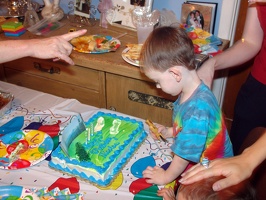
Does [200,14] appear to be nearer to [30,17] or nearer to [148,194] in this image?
[30,17]

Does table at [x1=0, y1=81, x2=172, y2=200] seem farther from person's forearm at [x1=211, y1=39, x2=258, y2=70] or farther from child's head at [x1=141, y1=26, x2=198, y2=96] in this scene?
person's forearm at [x1=211, y1=39, x2=258, y2=70]

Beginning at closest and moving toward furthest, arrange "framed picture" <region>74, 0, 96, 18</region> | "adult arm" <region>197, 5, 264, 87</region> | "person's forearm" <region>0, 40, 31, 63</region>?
1. "person's forearm" <region>0, 40, 31, 63</region>
2. "adult arm" <region>197, 5, 264, 87</region>
3. "framed picture" <region>74, 0, 96, 18</region>

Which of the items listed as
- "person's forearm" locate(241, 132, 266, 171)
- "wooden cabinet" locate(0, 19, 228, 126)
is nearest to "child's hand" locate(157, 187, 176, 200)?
"person's forearm" locate(241, 132, 266, 171)

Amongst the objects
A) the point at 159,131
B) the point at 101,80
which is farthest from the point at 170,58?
the point at 101,80

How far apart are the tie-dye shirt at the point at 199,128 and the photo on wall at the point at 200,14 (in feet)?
3.26

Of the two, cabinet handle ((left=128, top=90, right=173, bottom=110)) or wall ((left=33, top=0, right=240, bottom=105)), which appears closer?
cabinet handle ((left=128, top=90, right=173, bottom=110))

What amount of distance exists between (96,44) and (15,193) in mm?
1064

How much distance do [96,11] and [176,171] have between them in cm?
153

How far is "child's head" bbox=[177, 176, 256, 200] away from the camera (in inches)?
31.0

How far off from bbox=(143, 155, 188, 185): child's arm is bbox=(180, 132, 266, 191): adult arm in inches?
4.6

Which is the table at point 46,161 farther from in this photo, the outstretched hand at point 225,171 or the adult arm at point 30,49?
the adult arm at point 30,49

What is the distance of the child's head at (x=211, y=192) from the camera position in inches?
31.0

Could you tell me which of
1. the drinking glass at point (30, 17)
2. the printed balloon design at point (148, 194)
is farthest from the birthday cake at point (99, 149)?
the drinking glass at point (30, 17)

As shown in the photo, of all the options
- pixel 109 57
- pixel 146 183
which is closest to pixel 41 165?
pixel 146 183
